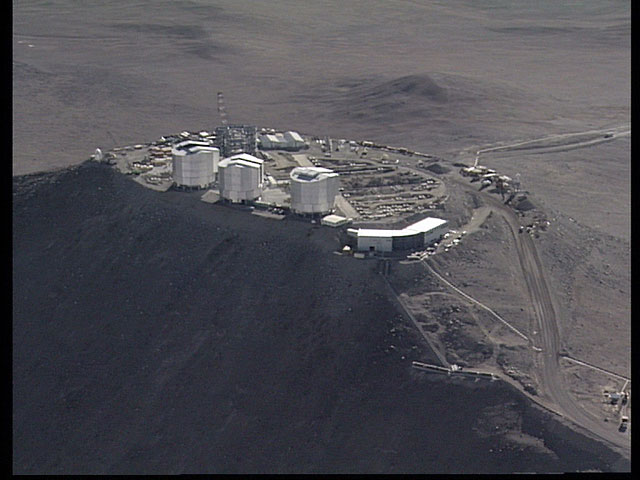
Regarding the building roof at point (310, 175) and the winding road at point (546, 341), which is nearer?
the winding road at point (546, 341)

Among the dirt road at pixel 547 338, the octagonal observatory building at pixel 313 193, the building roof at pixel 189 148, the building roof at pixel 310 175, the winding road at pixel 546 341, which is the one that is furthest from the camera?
the building roof at pixel 189 148

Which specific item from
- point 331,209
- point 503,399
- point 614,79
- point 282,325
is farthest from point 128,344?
point 614,79

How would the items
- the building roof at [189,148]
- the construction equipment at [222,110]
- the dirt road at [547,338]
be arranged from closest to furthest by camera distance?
the dirt road at [547,338] → the building roof at [189,148] → the construction equipment at [222,110]

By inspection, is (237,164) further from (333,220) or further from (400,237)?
(400,237)

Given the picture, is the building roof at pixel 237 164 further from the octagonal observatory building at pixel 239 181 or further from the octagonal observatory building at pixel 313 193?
the octagonal observatory building at pixel 313 193

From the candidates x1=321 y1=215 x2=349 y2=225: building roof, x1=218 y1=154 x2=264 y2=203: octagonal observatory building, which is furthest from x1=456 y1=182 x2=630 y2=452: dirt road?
x1=218 y1=154 x2=264 y2=203: octagonal observatory building

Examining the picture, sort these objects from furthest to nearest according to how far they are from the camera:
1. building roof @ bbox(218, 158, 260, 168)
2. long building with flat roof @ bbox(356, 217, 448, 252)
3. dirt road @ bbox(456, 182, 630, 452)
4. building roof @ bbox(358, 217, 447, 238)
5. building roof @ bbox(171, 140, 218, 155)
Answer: building roof @ bbox(171, 140, 218, 155) → building roof @ bbox(218, 158, 260, 168) → building roof @ bbox(358, 217, 447, 238) → long building with flat roof @ bbox(356, 217, 448, 252) → dirt road @ bbox(456, 182, 630, 452)

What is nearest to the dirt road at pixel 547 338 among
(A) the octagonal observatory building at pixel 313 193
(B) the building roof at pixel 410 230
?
(B) the building roof at pixel 410 230

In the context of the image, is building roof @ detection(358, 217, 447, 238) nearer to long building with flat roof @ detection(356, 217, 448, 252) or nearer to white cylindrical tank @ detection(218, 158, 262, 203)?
long building with flat roof @ detection(356, 217, 448, 252)
